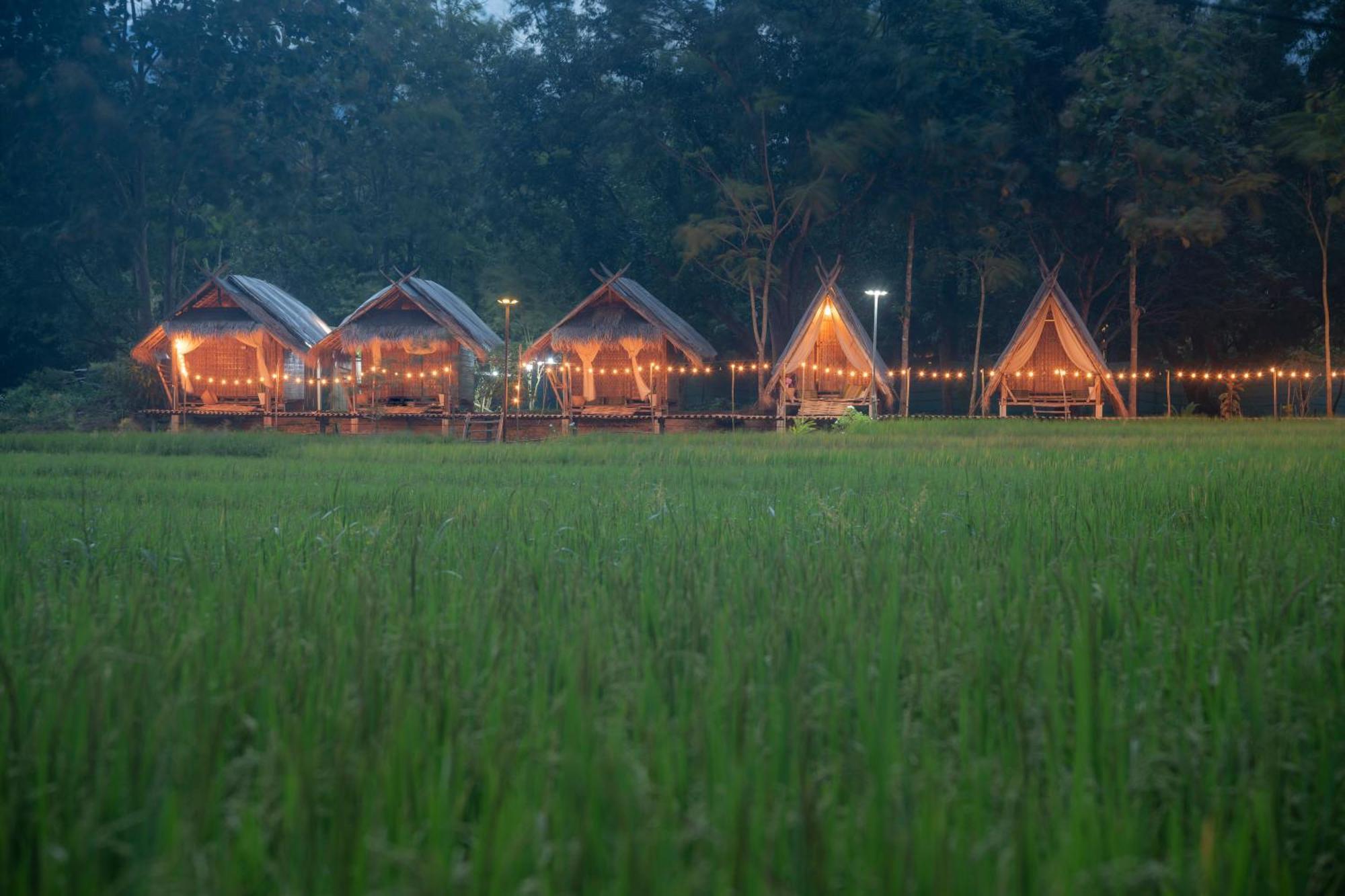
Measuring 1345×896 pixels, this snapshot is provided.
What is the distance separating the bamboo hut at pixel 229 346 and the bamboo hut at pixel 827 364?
1100 centimetres

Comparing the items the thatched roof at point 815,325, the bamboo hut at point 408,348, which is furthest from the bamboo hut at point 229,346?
the thatched roof at point 815,325


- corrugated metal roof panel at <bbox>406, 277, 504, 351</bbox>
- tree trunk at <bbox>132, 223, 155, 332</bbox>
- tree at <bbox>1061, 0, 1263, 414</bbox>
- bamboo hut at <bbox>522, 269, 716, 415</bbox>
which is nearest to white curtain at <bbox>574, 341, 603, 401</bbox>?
bamboo hut at <bbox>522, 269, 716, 415</bbox>

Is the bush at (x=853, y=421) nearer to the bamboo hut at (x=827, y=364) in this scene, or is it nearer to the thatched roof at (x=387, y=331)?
the bamboo hut at (x=827, y=364)

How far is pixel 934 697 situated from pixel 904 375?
24.2 meters

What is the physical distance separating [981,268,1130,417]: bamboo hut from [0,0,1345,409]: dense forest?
4.45 ft

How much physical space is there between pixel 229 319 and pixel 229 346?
109cm

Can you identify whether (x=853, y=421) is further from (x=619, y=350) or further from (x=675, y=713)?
(x=675, y=713)

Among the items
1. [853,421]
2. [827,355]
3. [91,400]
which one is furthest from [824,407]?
[91,400]

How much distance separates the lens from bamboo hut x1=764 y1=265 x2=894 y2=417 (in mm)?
24234

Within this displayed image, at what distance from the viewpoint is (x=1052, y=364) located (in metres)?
26.3

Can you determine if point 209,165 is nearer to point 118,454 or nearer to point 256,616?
point 118,454

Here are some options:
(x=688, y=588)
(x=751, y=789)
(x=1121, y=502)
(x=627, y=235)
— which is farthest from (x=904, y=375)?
(x=751, y=789)

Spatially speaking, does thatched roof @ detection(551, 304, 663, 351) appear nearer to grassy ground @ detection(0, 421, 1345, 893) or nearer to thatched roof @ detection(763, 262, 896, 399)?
thatched roof @ detection(763, 262, 896, 399)

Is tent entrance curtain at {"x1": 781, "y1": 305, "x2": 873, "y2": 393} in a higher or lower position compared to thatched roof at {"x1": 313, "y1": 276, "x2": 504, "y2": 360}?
lower
